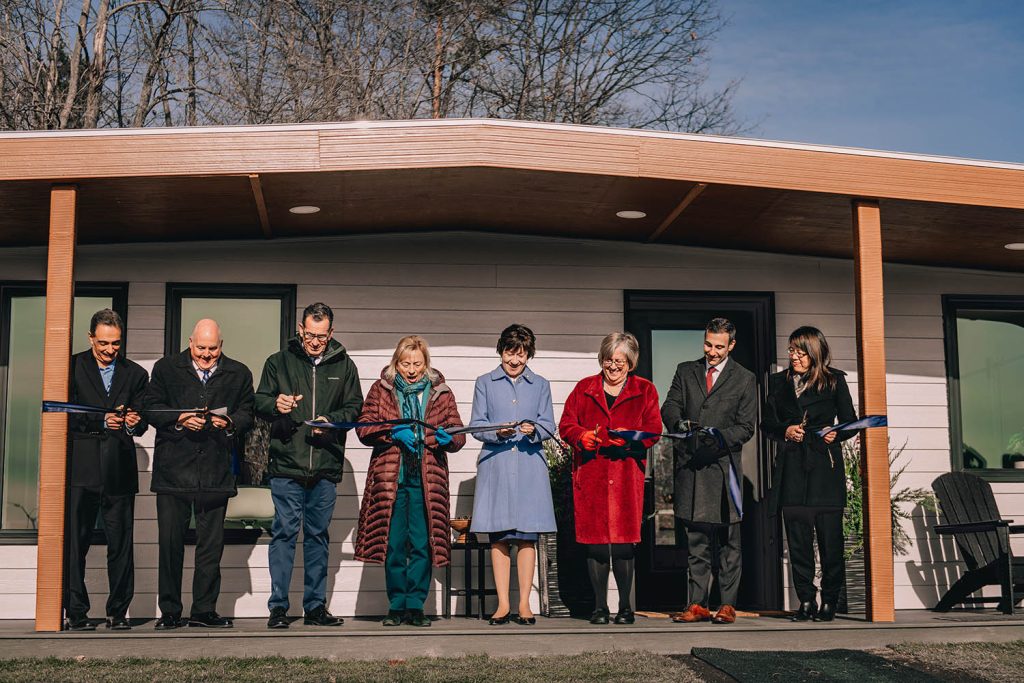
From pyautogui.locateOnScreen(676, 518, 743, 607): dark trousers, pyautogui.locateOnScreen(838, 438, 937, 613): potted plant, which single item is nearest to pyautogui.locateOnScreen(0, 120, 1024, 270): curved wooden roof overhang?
pyautogui.locateOnScreen(838, 438, 937, 613): potted plant

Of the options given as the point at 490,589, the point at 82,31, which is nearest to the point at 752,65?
the point at 82,31

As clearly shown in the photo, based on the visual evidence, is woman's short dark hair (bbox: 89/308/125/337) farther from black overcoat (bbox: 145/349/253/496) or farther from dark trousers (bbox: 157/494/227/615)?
dark trousers (bbox: 157/494/227/615)

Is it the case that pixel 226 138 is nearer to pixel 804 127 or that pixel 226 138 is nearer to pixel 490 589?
pixel 490 589

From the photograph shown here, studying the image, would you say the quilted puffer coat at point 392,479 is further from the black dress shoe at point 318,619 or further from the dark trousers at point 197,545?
the dark trousers at point 197,545

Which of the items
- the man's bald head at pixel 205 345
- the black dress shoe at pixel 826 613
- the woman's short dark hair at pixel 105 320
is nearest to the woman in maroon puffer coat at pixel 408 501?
the man's bald head at pixel 205 345

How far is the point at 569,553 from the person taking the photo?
6.77m

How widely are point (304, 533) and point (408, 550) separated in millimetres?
536

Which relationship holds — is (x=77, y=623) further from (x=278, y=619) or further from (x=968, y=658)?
(x=968, y=658)

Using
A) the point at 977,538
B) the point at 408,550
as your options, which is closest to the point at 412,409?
the point at 408,550

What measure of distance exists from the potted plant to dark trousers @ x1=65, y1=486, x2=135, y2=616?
12.6 ft

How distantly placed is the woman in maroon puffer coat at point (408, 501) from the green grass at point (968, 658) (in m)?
2.22

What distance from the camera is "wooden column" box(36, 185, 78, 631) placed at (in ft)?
18.5

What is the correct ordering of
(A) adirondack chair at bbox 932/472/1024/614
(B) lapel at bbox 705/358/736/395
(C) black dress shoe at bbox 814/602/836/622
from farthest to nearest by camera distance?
(A) adirondack chair at bbox 932/472/1024/614 < (B) lapel at bbox 705/358/736/395 < (C) black dress shoe at bbox 814/602/836/622

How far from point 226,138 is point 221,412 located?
4.46ft
